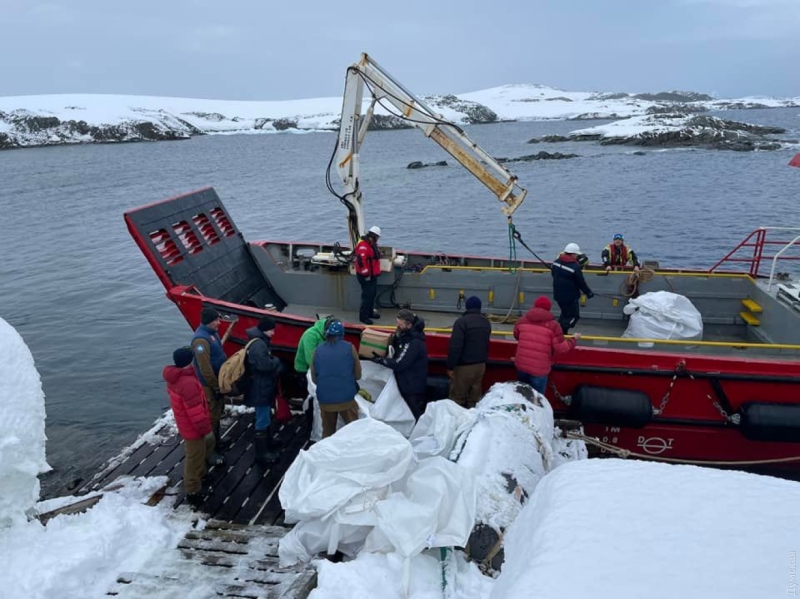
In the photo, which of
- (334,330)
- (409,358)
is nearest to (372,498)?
(334,330)

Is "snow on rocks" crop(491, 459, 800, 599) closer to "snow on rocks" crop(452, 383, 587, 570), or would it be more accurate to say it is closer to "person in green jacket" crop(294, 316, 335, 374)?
"snow on rocks" crop(452, 383, 587, 570)

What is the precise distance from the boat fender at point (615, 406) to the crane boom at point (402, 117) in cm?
268

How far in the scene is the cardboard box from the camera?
600 cm

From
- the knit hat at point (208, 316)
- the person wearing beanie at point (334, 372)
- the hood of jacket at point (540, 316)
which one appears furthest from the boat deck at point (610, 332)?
the knit hat at point (208, 316)

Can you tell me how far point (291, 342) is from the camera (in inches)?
271

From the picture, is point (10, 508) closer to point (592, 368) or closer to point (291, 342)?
point (291, 342)

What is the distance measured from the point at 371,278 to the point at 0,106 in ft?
380

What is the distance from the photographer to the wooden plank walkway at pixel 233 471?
514cm

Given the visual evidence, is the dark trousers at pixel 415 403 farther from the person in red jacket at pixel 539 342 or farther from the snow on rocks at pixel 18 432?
the snow on rocks at pixel 18 432

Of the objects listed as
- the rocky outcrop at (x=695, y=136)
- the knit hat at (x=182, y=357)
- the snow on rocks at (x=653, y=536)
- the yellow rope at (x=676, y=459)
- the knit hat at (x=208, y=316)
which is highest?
the rocky outcrop at (x=695, y=136)

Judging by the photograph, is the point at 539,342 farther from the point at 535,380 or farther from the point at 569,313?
the point at 569,313

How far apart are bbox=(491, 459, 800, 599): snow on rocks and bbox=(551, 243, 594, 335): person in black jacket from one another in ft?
17.0

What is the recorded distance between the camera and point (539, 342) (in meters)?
5.73

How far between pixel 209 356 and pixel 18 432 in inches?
66.6
